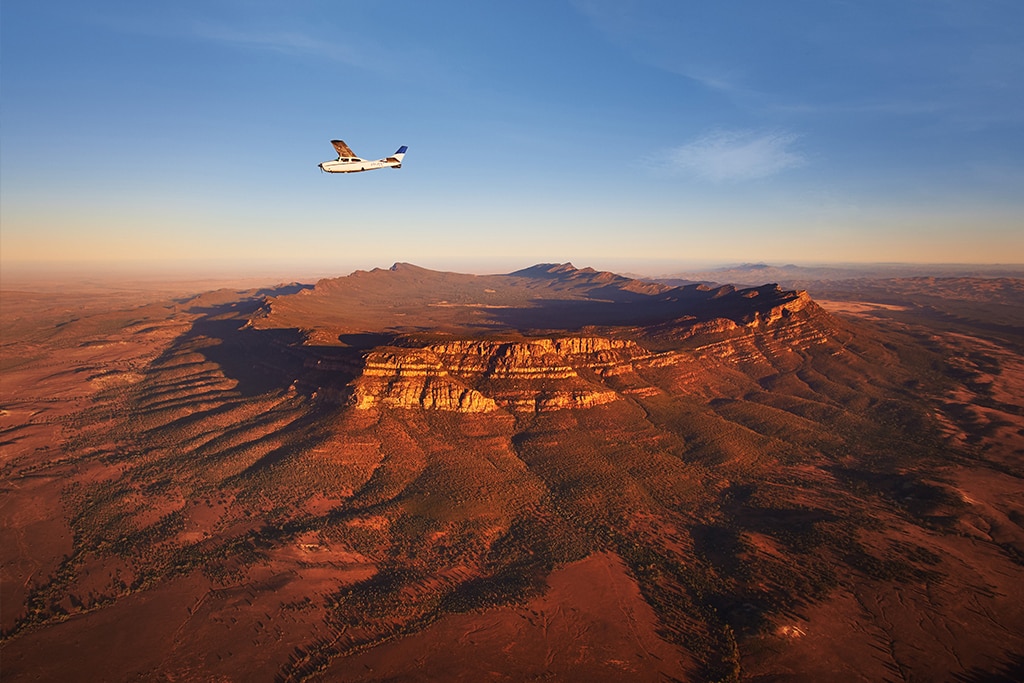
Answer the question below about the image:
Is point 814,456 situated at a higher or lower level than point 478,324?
lower

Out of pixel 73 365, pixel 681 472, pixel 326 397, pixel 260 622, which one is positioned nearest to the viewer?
pixel 260 622

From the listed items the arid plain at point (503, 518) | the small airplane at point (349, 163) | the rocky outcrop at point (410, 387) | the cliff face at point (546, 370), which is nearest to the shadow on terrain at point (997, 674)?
the arid plain at point (503, 518)

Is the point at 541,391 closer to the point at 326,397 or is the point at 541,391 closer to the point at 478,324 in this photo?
the point at 326,397

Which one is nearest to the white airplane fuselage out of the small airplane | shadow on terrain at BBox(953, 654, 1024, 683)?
the small airplane

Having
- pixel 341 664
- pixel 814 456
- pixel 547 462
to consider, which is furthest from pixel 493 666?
pixel 814 456

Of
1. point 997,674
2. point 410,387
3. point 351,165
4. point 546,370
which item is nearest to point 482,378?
point 546,370

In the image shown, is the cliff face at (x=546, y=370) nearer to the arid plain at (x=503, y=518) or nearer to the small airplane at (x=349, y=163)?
the arid plain at (x=503, y=518)
